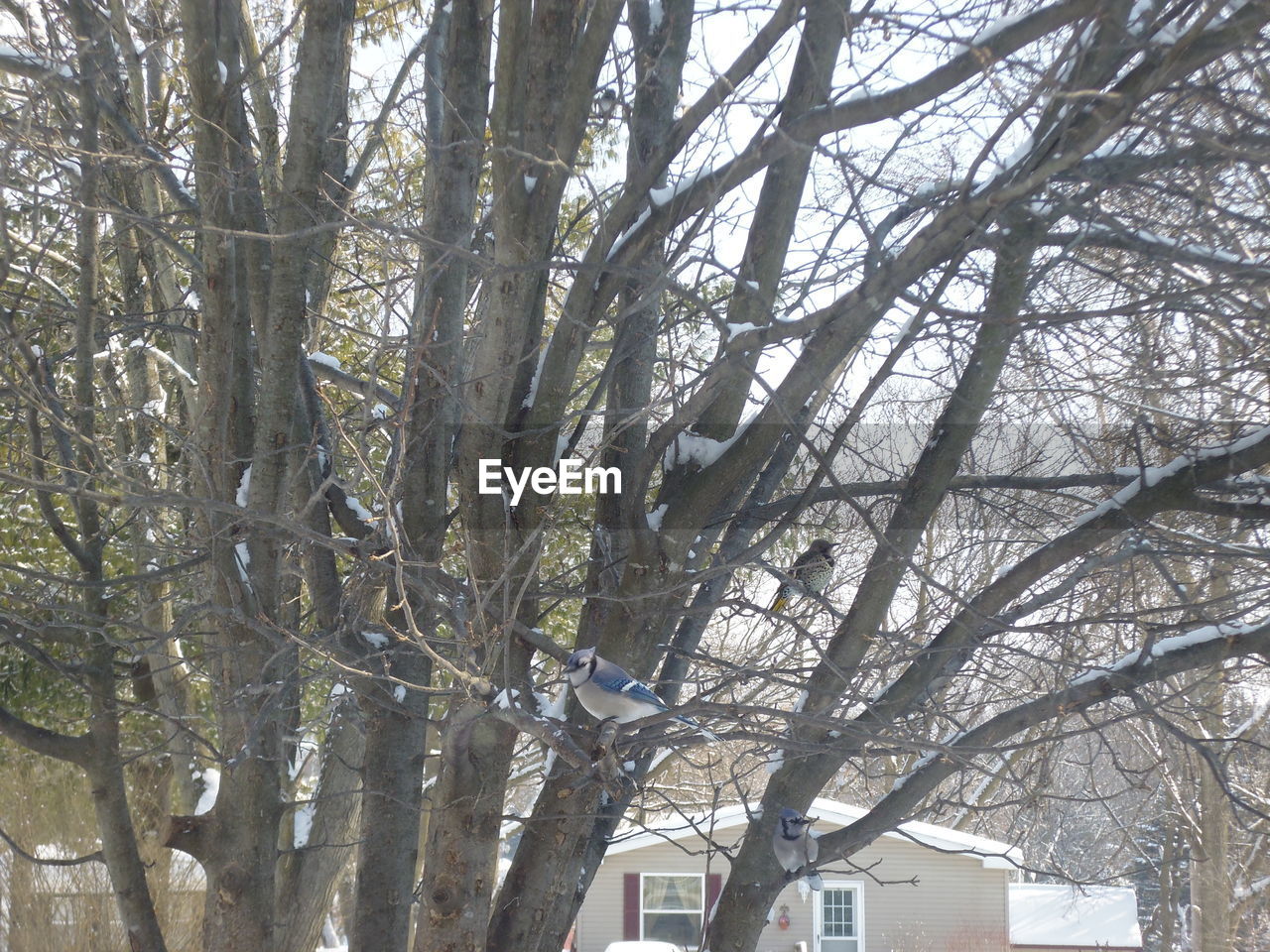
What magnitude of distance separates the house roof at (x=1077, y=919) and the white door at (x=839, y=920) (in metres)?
2.39

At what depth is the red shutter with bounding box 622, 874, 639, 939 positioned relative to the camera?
45.5 feet

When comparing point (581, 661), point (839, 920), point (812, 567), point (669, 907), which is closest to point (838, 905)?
point (839, 920)

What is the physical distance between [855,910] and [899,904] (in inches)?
23.7

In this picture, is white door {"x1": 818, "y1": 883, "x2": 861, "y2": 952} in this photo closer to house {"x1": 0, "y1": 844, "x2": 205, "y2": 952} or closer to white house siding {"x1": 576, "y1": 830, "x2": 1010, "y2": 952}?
white house siding {"x1": 576, "y1": 830, "x2": 1010, "y2": 952}

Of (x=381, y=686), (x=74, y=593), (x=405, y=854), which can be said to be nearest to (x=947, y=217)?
(x=381, y=686)

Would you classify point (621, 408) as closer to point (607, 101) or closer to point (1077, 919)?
point (607, 101)

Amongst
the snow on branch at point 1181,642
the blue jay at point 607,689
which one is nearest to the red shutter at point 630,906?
the blue jay at point 607,689

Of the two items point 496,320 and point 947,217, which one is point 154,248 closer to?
point 496,320

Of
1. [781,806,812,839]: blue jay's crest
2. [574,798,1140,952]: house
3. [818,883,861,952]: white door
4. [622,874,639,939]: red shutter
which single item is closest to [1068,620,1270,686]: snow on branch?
[781,806,812,839]: blue jay's crest

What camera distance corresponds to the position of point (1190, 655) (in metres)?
3.74

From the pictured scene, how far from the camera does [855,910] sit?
1407 cm

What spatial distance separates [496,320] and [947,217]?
164 cm

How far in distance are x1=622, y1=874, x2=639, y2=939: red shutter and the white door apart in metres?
2.50

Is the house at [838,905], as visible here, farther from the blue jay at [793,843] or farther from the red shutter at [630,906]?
the blue jay at [793,843]
